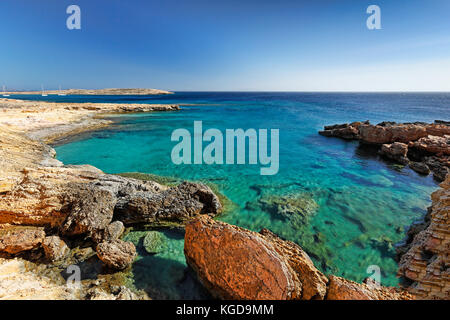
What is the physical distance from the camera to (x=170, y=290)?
457 cm

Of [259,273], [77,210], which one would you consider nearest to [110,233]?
[77,210]

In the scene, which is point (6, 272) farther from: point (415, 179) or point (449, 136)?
point (449, 136)

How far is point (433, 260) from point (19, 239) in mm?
10624

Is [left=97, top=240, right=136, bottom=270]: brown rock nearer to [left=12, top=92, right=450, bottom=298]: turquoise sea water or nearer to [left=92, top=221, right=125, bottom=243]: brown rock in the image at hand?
[left=12, top=92, right=450, bottom=298]: turquoise sea water

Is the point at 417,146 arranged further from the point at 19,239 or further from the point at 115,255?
the point at 19,239

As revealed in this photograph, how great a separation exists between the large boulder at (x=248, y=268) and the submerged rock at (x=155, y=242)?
1.75m

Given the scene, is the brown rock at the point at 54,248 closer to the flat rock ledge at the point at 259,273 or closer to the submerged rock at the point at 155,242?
the submerged rock at the point at 155,242

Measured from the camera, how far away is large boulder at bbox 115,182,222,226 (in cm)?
712

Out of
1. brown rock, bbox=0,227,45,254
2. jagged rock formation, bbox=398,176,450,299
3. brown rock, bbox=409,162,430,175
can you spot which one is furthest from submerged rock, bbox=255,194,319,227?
brown rock, bbox=409,162,430,175

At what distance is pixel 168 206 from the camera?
758cm

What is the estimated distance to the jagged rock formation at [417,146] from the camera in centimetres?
1386

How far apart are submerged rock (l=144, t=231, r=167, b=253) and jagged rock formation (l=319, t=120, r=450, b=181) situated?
55.3 feet

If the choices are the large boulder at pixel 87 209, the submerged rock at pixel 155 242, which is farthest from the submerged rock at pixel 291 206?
the large boulder at pixel 87 209
